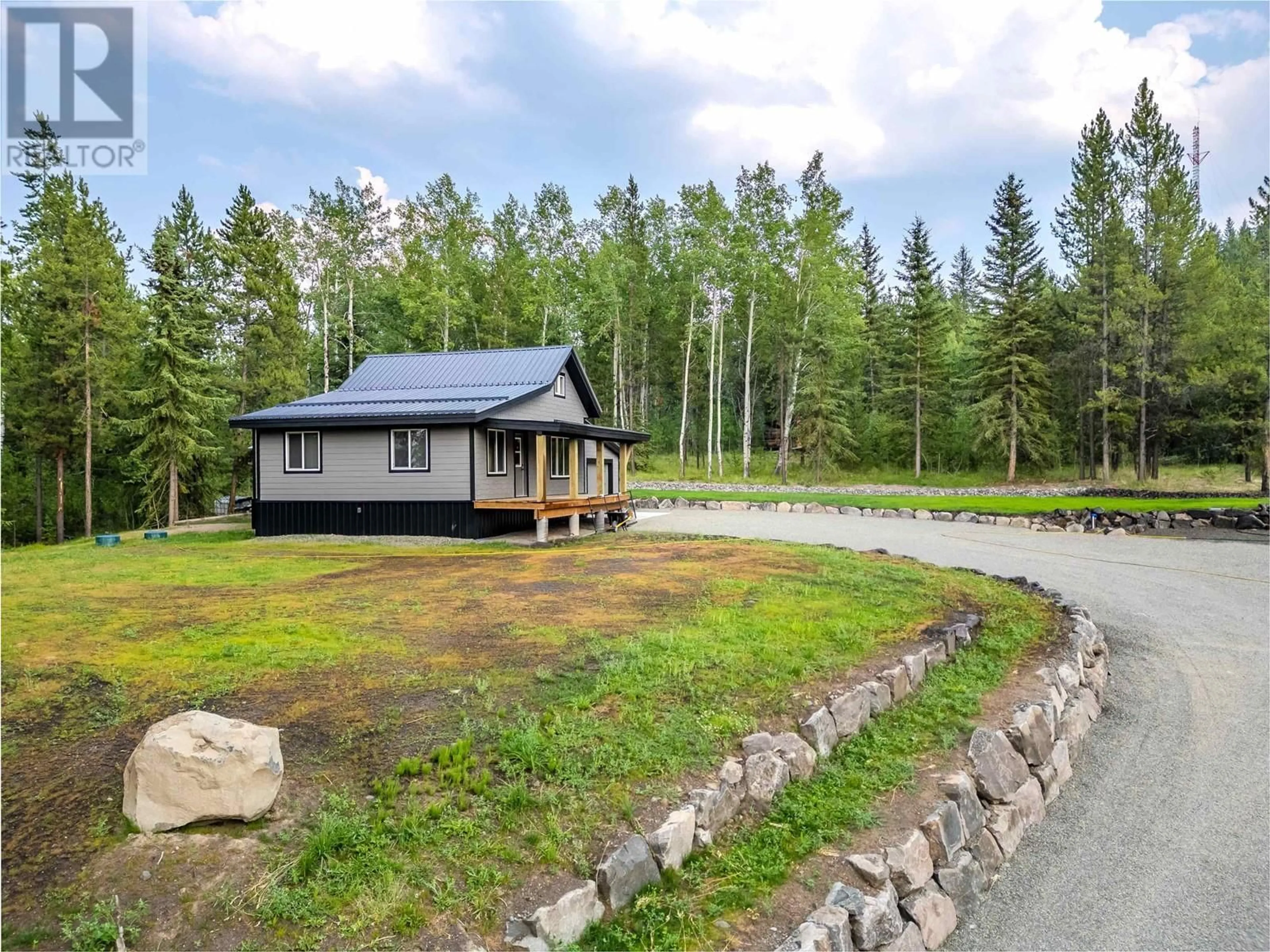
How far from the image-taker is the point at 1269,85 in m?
7.87

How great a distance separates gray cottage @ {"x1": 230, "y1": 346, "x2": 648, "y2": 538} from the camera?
45.6 ft

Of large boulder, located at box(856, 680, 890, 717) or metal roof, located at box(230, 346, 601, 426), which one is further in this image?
metal roof, located at box(230, 346, 601, 426)

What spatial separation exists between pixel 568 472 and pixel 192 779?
15.0 metres

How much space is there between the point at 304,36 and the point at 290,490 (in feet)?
33.1

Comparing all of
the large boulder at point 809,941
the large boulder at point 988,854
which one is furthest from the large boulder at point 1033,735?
the large boulder at point 809,941

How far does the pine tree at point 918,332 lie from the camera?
102 ft

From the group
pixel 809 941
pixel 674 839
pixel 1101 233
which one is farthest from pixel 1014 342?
pixel 809 941

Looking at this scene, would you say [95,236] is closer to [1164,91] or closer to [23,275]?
[23,275]

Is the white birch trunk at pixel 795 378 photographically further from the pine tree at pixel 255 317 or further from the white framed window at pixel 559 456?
the pine tree at pixel 255 317

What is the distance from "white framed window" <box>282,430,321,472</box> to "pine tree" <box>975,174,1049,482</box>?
88.3 feet

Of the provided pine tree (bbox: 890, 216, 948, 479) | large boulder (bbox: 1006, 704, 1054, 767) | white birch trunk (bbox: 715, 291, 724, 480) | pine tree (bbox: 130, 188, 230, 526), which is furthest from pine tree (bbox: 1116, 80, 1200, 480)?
pine tree (bbox: 130, 188, 230, 526)

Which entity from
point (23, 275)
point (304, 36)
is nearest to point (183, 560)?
point (304, 36)

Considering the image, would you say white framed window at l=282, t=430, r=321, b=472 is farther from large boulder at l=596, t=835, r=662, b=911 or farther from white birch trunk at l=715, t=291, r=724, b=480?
white birch trunk at l=715, t=291, r=724, b=480

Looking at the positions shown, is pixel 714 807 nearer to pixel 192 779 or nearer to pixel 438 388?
pixel 192 779
